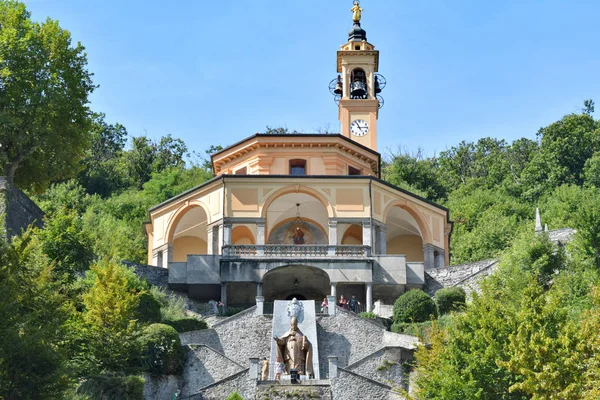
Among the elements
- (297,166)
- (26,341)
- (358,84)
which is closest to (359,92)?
(358,84)

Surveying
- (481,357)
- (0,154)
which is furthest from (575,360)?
(0,154)

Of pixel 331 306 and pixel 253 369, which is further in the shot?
pixel 331 306

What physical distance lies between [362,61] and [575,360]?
4039 centimetres

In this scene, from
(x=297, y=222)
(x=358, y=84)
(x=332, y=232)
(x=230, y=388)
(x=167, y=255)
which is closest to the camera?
(x=230, y=388)

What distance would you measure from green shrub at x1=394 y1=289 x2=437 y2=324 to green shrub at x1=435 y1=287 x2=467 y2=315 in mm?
530

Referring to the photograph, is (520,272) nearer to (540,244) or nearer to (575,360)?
(540,244)

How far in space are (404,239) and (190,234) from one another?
36.2 ft

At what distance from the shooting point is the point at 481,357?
32938mm

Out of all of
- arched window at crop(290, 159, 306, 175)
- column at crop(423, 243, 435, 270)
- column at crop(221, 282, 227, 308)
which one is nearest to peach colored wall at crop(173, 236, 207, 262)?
arched window at crop(290, 159, 306, 175)

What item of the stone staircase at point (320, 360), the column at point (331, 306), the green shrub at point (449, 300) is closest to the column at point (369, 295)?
the green shrub at point (449, 300)

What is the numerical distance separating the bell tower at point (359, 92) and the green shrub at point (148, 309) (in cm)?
2537

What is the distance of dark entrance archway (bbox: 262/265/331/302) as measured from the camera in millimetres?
52550

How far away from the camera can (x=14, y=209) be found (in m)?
47.4

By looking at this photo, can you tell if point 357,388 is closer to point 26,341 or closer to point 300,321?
point 300,321
